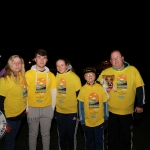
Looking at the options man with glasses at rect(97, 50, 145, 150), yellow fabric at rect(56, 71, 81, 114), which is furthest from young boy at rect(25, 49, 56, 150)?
man with glasses at rect(97, 50, 145, 150)

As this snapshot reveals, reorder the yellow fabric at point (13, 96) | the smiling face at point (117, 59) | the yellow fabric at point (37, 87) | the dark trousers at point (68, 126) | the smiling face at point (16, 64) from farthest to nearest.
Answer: the dark trousers at point (68, 126) → the smiling face at point (117, 59) → the yellow fabric at point (37, 87) → the smiling face at point (16, 64) → the yellow fabric at point (13, 96)

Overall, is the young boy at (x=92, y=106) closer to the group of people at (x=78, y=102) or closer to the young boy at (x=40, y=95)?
the group of people at (x=78, y=102)

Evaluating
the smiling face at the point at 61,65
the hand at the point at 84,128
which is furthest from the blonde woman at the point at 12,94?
the hand at the point at 84,128

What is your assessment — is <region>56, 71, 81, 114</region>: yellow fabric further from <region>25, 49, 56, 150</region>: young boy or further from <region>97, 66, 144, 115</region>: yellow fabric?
<region>97, 66, 144, 115</region>: yellow fabric

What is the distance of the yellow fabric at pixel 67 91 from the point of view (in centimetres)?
453

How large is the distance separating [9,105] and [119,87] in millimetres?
2171

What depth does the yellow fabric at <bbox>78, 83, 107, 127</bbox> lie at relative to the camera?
4.34 m

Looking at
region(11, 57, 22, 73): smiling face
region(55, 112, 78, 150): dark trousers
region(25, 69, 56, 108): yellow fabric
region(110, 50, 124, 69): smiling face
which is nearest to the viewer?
region(11, 57, 22, 73): smiling face

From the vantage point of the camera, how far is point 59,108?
459cm

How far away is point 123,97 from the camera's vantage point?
447 centimetres

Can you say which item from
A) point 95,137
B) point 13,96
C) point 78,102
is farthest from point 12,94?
point 95,137

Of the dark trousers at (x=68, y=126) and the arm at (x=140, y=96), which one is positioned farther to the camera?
the dark trousers at (x=68, y=126)

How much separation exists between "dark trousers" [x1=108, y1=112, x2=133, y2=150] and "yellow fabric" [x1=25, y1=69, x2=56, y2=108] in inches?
57.3

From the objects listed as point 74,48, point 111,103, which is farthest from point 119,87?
point 74,48
